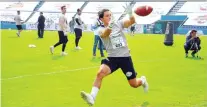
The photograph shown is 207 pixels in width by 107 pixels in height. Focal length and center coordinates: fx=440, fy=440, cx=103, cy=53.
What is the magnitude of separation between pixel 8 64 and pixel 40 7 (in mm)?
47845

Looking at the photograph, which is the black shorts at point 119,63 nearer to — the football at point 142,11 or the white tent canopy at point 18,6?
the football at point 142,11

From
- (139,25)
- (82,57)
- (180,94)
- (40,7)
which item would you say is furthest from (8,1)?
(180,94)

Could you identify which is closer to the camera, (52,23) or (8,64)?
(8,64)

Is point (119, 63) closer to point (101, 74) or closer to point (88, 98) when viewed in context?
point (101, 74)

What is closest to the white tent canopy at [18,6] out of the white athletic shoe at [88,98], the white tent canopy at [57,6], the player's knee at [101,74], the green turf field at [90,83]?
the white tent canopy at [57,6]

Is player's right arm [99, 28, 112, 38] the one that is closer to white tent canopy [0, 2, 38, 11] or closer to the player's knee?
the player's knee

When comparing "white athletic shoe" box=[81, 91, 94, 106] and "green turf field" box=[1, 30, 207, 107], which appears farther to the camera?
"green turf field" box=[1, 30, 207, 107]

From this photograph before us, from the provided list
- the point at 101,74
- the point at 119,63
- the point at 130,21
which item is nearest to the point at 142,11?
the point at 130,21

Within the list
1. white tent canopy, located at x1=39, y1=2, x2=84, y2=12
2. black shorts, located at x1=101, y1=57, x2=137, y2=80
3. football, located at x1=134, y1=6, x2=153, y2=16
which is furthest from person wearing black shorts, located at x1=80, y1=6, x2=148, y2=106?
white tent canopy, located at x1=39, y1=2, x2=84, y2=12

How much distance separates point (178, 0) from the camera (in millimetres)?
54656

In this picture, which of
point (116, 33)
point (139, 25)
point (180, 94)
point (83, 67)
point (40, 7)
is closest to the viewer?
point (116, 33)

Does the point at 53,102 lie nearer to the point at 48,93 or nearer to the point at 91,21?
the point at 48,93

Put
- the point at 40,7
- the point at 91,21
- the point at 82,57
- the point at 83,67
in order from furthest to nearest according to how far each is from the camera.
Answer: the point at 40,7
the point at 91,21
the point at 82,57
the point at 83,67

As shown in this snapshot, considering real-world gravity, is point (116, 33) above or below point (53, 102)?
above
